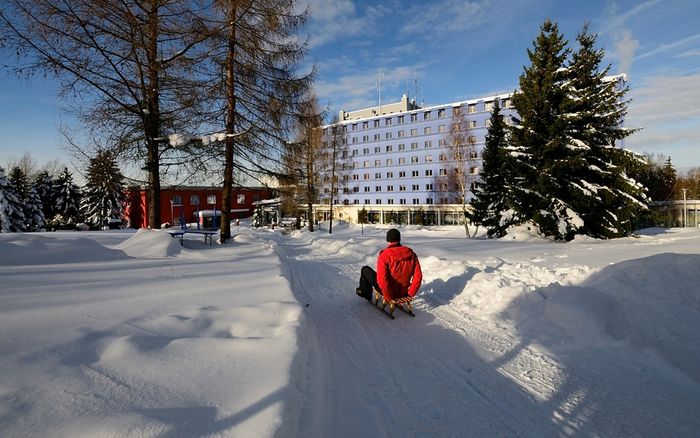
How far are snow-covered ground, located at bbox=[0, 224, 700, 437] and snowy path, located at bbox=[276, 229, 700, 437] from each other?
0.06 ft

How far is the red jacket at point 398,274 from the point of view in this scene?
6.41 m

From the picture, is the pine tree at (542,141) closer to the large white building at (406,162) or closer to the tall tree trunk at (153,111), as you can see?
the tall tree trunk at (153,111)

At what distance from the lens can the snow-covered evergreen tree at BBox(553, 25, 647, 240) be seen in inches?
766

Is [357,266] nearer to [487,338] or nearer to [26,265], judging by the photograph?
[487,338]

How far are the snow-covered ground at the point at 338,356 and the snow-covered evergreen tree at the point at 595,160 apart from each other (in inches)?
529

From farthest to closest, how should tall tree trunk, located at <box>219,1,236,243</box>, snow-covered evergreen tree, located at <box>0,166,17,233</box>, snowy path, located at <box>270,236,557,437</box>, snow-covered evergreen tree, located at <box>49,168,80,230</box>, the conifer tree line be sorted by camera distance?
snow-covered evergreen tree, located at <box>49,168,80,230</box> → the conifer tree line → snow-covered evergreen tree, located at <box>0,166,17,233</box> → tall tree trunk, located at <box>219,1,236,243</box> → snowy path, located at <box>270,236,557,437</box>

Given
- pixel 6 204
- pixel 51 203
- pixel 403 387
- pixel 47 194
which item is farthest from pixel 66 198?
pixel 403 387

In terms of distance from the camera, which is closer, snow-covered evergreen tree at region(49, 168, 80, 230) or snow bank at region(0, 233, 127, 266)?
snow bank at region(0, 233, 127, 266)

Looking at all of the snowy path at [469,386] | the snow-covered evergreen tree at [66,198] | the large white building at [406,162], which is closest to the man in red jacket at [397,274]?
the snowy path at [469,386]

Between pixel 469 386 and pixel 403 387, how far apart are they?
0.70 meters

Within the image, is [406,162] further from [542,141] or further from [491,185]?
[542,141]

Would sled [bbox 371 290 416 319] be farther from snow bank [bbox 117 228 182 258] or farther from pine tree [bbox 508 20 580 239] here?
pine tree [bbox 508 20 580 239]

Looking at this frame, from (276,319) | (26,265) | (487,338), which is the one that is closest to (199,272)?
(26,265)

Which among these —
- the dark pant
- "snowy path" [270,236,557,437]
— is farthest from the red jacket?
"snowy path" [270,236,557,437]
